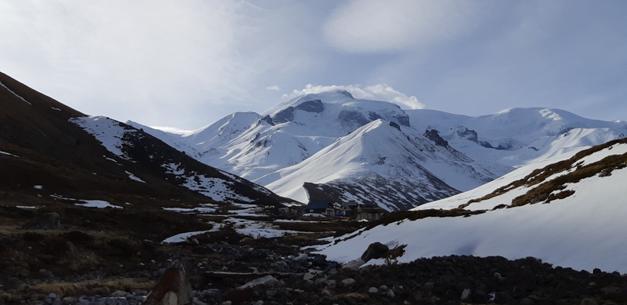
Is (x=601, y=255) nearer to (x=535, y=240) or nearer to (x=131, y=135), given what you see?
(x=535, y=240)

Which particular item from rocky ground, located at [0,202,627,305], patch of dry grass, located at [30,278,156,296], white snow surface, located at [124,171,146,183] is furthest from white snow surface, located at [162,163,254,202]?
patch of dry grass, located at [30,278,156,296]

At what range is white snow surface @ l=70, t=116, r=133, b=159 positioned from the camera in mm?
166625

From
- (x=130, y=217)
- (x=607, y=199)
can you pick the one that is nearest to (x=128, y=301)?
(x=607, y=199)

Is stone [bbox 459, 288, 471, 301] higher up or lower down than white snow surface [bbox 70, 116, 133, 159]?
lower down

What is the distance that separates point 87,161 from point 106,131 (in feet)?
145

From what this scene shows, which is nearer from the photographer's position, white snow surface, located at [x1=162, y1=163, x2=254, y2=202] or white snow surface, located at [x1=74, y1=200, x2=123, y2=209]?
white snow surface, located at [x1=74, y1=200, x2=123, y2=209]

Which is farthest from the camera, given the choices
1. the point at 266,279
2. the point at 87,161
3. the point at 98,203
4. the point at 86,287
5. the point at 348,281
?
the point at 87,161

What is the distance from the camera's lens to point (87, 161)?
450 feet

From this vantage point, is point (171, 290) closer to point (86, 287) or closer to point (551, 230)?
point (86, 287)

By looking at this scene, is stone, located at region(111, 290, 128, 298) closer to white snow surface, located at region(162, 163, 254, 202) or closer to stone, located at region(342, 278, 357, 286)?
stone, located at region(342, 278, 357, 286)

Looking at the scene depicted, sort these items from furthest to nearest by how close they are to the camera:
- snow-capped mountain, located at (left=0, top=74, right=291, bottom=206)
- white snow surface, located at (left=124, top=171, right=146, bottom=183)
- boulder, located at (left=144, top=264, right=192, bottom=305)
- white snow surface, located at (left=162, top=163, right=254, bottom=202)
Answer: white snow surface, located at (left=162, top=163, right=254, bottom=202)
white snow surface, located at (left=124, top=171, right=146, bottom=183)
snow-capped mountain, located at (left=0, top=74, right=291, bottom=206)
boulder, located at (left=144, top=264, right=192, bottom=305)

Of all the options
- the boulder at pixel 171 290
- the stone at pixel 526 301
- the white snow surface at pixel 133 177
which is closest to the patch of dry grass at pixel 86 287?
the boulder at pixel 171 290

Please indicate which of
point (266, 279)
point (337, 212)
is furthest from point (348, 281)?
point (337, 212)

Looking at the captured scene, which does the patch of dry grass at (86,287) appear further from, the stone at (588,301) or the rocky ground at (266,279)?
the stone at (588,301)
